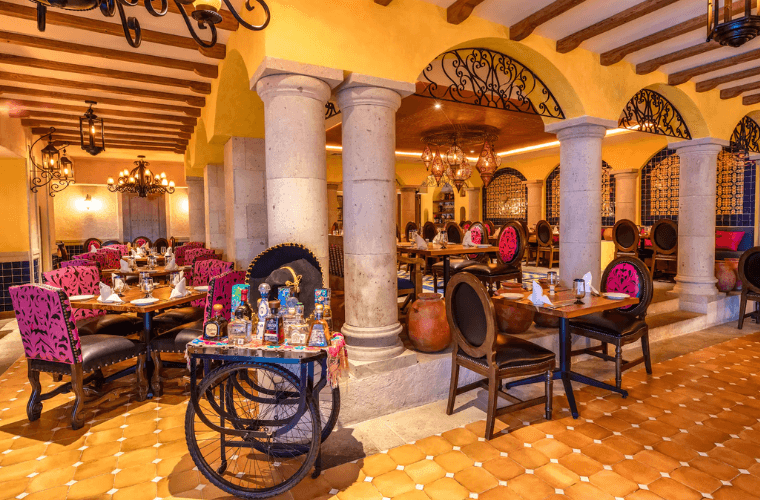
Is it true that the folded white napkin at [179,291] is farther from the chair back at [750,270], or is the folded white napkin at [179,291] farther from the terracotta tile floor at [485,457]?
the chair back at [750,270]

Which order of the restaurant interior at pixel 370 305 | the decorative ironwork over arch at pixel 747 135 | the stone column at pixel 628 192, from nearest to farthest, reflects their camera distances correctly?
the restaurant interior at pixel 370 305 < the decorative ironwork over arch at pixel 747 135 < the stone column at pixel 628 192

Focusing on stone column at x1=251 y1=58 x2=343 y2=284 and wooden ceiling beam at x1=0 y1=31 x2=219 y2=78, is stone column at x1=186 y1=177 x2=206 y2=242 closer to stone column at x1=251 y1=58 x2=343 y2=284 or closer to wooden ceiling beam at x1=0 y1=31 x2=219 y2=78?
wooden ceiling beam at x1=0 y1=31 x2=219 y2=78

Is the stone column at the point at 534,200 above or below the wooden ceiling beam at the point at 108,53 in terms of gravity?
below

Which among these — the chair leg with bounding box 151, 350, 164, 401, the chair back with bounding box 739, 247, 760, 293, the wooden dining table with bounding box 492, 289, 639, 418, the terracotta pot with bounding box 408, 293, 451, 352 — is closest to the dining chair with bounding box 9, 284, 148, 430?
the chair leg with bounding box 151, 350, 164, 401

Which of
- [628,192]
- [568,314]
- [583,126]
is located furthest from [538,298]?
[628,192]

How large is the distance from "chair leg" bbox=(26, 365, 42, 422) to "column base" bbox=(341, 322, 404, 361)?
2287 mm

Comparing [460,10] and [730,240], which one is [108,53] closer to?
[460,10]

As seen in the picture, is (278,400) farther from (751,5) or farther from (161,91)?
(161,91)

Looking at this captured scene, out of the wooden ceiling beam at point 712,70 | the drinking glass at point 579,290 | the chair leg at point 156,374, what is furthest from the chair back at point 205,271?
the wooden ceiling beam at point 712,70

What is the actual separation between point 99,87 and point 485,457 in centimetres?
590

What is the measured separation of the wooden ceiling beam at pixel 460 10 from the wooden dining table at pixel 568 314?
2350mm

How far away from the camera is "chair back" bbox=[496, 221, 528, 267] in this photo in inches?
220

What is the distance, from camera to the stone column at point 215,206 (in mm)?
7020

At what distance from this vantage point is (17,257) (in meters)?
6.68
